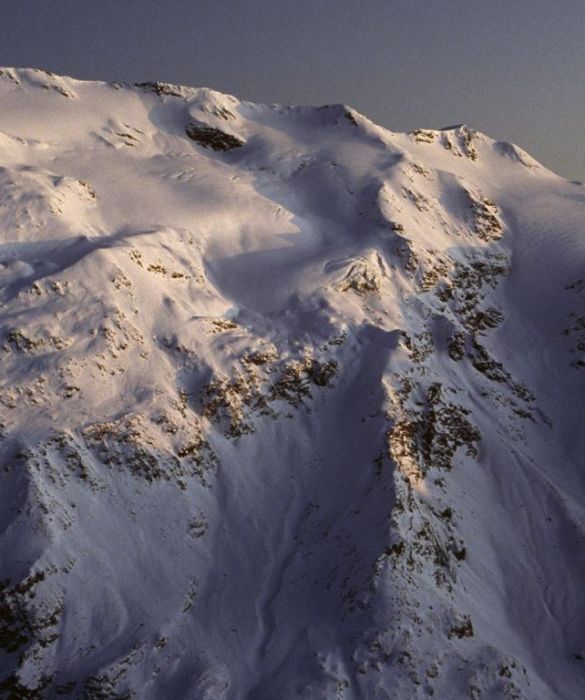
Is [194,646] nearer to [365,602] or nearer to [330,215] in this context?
[365,602]

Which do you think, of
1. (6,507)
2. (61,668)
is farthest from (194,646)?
(6,507)

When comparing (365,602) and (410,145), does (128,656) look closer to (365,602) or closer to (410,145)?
(365,602)

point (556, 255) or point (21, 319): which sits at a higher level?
point (556, 255)

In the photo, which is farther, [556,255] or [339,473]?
[556,255]

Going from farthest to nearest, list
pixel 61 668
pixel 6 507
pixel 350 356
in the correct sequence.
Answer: pixel 350 356 → pixel 6 507 → pixel 61 668

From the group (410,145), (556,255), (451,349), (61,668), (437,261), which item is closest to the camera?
(61,668)

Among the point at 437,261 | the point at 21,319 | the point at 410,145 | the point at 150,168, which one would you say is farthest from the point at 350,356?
the point at 410,145

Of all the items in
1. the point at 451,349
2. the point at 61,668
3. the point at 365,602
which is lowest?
the point at 61,668
